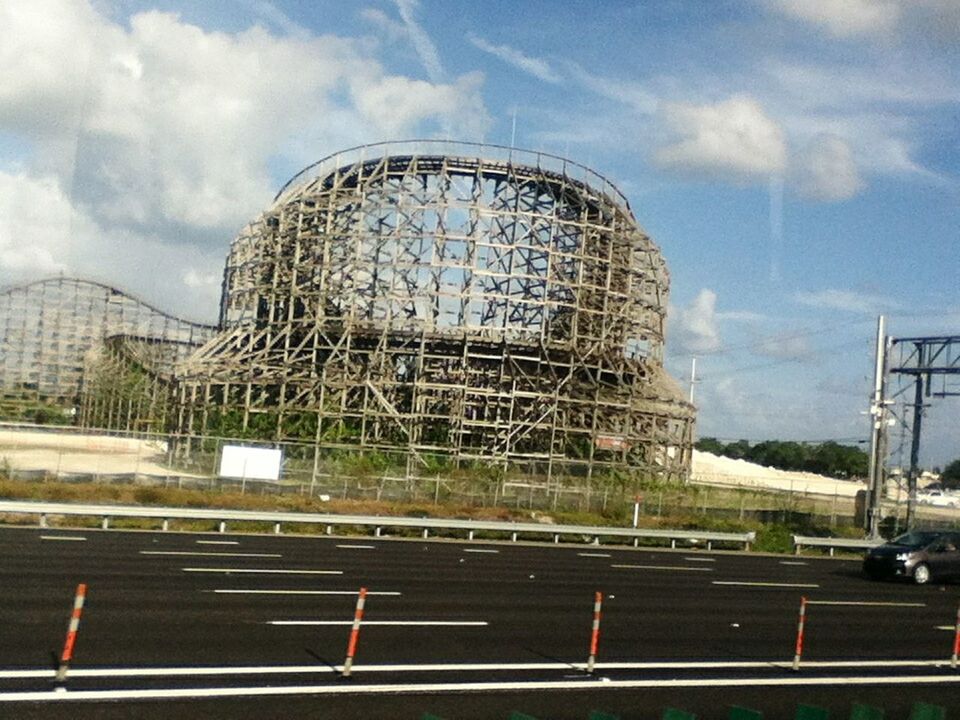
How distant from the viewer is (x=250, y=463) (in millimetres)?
40094

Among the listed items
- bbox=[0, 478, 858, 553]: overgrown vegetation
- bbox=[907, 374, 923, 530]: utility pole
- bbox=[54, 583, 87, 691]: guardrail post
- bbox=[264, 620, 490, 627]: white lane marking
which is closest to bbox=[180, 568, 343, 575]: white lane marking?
bbox=[264, 620, 490, 627]: white lane marking

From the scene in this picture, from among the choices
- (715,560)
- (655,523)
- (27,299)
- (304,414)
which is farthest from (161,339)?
(715,560)

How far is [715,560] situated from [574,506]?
11458mm

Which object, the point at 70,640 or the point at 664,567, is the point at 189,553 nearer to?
the point at 664,567

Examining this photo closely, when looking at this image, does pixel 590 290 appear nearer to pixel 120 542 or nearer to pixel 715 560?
pixel 715 560

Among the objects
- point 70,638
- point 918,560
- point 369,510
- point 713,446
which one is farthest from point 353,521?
point 713,446

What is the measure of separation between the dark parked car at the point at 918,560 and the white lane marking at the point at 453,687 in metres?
15.4

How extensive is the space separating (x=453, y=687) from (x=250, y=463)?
29.2m

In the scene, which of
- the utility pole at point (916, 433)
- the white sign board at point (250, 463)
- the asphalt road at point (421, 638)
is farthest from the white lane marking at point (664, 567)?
the utility pole at point (916, 433)

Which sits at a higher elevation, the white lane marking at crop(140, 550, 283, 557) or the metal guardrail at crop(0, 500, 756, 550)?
the metal guardrail at crop(0, 500, 756, 550)

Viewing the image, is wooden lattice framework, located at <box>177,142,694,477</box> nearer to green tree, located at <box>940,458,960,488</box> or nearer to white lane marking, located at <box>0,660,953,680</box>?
white lane marking, located at <box>0,660,953,680</box>

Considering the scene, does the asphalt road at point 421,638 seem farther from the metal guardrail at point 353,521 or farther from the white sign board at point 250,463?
the white sign board at point 250,463

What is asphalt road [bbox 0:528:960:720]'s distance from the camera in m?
11.1

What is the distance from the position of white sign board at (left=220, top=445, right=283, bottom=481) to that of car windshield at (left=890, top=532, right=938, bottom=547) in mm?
20826
